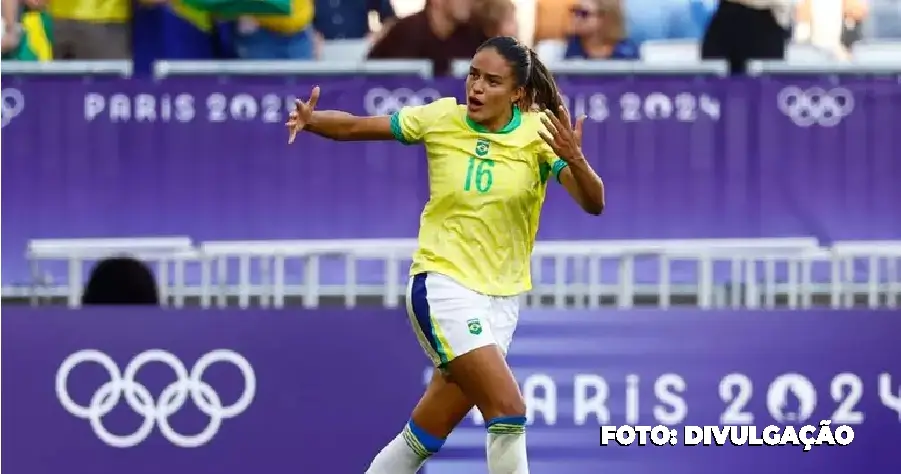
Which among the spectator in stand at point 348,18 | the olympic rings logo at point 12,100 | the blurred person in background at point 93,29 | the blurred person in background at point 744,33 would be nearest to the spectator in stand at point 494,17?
the spectator in stand at point 348,18

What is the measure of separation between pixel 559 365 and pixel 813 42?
9.42ft

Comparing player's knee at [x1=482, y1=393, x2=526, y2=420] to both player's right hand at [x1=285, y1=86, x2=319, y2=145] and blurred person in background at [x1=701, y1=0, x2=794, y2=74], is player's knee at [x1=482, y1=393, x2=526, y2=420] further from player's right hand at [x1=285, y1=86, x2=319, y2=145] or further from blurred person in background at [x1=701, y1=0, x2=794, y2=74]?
blurred person in background at [x1=701, y1=0, x2=794, y2=74]

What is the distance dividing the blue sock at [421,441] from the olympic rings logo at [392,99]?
3.00 meters

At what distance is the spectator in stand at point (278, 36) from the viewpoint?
10570 mm

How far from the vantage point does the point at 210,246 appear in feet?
33.8

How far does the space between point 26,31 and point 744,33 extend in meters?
3.79

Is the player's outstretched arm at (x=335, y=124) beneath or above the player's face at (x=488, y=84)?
beneath

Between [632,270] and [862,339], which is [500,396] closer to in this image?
[862,339]

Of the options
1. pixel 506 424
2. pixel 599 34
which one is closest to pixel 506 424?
pixel 506 424

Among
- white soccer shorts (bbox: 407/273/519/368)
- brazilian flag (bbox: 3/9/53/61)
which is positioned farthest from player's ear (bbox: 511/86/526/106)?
brazilian flag (bbox: 3/9/53/61)

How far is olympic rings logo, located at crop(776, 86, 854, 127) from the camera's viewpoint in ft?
34.1

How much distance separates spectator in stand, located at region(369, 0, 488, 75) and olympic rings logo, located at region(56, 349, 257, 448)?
2362 mm

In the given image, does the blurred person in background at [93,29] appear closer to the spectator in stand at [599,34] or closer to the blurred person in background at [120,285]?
the blurred person in background at [120,285]

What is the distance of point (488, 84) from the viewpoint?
7293 millimetres
